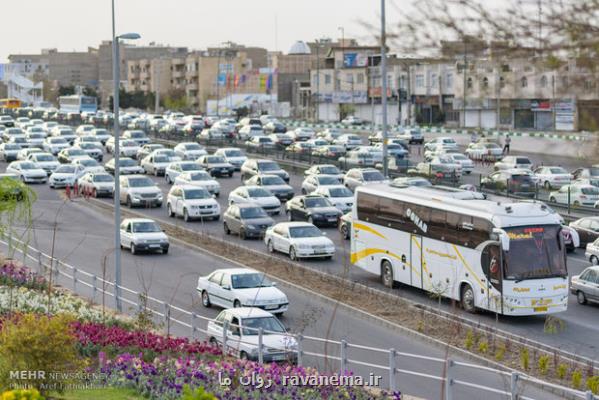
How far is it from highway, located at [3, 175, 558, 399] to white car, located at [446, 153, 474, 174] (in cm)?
2059

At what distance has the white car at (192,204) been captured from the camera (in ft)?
148

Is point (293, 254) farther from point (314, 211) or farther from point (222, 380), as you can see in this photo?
point (222, 380)

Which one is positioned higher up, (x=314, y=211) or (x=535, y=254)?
(x=535, y=254)

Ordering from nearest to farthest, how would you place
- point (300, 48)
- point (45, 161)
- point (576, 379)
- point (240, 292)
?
point (576, 379)
point (240, 292)
point (45, 161)
point (300, 48)

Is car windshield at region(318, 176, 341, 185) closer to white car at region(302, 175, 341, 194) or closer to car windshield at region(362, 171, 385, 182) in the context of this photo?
white car at region(302, 175, 341, 194)

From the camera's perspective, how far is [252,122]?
325 feet

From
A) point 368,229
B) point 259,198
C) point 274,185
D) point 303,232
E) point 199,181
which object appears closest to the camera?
point 368,229

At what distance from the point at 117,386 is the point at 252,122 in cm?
8295

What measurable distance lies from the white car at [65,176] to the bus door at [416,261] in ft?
98.9

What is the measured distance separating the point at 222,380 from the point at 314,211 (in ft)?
88.1

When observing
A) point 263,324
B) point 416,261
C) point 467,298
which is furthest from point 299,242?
point 263,324

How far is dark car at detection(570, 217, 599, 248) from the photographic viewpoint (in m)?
37.2

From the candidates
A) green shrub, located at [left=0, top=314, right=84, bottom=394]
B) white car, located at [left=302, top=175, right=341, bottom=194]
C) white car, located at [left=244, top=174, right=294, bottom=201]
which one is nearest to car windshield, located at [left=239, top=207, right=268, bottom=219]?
white car, located at [left=302, top=175, right=341, bottom=194]

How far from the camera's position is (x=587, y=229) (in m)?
37.4
